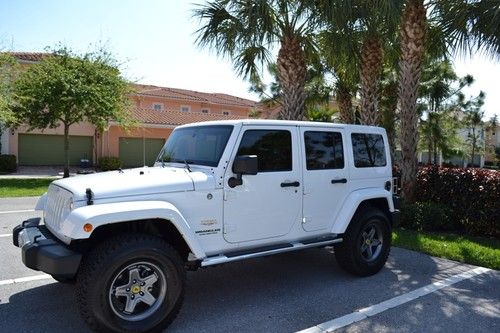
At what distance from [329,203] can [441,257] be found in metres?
2.80

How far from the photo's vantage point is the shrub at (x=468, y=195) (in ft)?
28.6

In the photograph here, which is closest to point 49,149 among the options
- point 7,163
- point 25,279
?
point 7,163

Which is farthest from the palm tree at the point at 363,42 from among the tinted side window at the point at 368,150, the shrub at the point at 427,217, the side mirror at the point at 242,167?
the side mirror at the point at 242,167

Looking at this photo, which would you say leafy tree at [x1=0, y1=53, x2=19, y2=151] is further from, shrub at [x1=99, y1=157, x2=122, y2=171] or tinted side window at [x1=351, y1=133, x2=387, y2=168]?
tinted side window at [x1=351, y1=133, x2=387, y2=168]

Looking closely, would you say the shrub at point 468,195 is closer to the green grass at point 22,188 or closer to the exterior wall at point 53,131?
the green grass at point 22,188

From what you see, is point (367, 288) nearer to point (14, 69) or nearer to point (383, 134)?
point (383, 134)

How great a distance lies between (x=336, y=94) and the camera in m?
16.9

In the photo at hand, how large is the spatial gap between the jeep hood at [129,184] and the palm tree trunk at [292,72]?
7.03 metres

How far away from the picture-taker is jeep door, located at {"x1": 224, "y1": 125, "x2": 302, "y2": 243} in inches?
179

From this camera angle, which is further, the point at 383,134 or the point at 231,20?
the point at 231,20

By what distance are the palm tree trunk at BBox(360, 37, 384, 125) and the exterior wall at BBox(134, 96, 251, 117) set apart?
972 inches

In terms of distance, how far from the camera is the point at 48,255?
3666 mm

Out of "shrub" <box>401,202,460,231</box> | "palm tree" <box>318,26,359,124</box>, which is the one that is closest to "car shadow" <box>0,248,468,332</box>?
"shrub" <box>401,202,460,231</box>

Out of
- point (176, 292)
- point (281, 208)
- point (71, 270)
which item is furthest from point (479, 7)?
point (71, 270)
